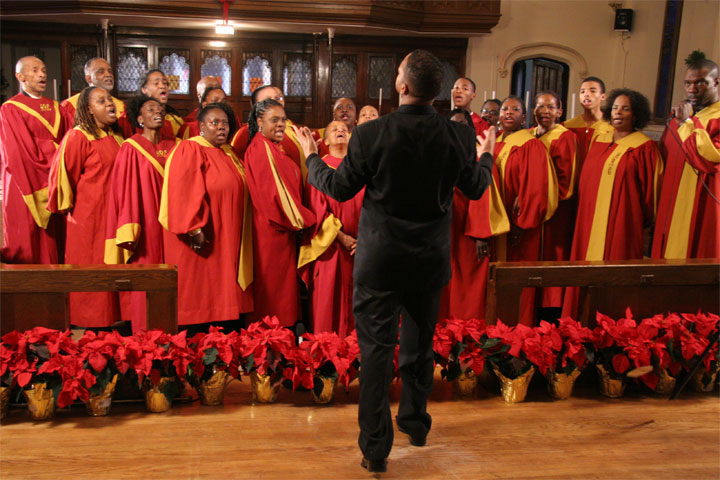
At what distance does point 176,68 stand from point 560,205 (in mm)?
6507

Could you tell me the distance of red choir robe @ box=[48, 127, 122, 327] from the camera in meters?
4.12

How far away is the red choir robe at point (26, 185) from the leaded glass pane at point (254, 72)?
15.7 ft

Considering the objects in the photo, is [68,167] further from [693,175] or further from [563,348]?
[693,175]

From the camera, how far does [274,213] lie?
3.79 metres

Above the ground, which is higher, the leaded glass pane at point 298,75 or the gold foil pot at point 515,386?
the leaded glass pane at point 298,75

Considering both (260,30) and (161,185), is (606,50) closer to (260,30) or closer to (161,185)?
(260,30)

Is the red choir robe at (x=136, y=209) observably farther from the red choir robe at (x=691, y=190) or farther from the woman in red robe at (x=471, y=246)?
the red choir robe at (x=691, y=190)

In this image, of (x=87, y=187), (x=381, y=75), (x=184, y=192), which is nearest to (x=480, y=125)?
(x=184, y=192)

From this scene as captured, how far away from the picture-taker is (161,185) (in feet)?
13.0

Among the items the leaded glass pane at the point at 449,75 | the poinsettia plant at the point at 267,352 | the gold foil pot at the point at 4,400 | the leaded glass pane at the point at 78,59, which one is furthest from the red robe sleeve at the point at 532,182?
the leaded glass pane at the point at 78,59

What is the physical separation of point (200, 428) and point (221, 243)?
1302 mm

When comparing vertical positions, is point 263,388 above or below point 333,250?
below

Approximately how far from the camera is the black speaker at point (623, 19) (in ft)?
30.5

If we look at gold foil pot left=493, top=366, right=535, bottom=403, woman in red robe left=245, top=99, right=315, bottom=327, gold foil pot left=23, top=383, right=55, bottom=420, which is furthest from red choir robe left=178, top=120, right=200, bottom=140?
gold foil pot left=493, top=366, right=535, bottom=403
